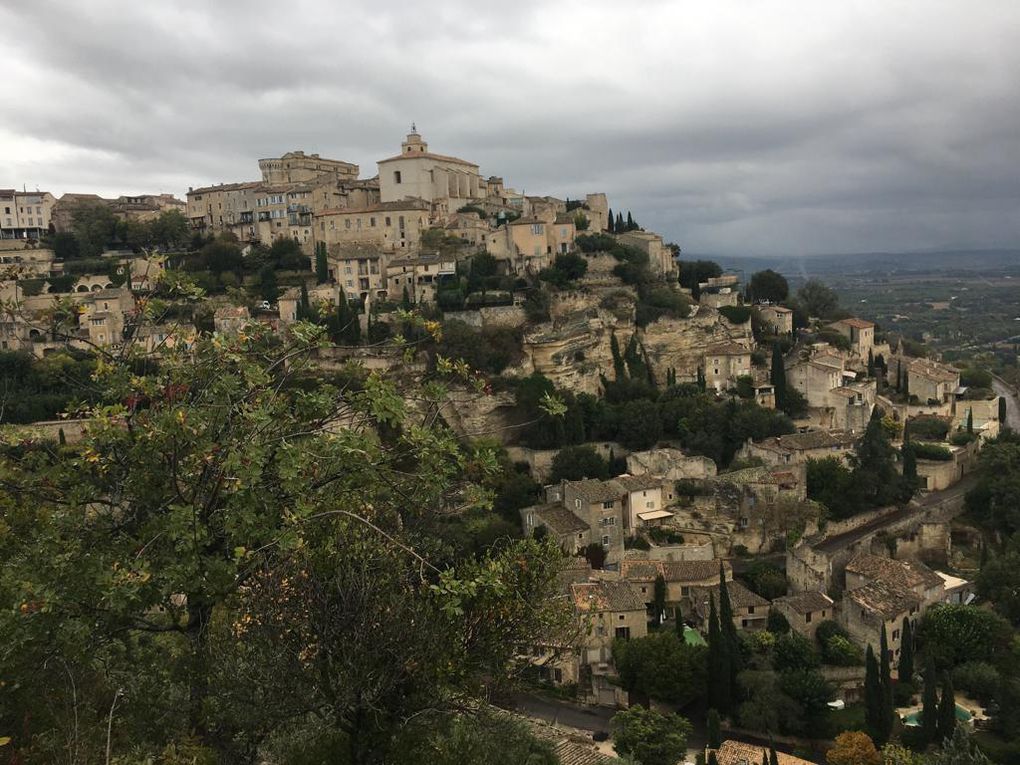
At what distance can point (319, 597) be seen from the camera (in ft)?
27.0

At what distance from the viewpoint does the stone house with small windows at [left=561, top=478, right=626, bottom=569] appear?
30.2 meters

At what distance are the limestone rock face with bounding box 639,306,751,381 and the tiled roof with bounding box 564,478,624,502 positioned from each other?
1330 centimetres

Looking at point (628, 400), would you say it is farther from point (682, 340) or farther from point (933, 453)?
point (933, 453)

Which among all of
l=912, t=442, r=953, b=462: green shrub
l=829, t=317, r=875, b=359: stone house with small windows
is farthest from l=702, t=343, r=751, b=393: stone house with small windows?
l=829, t=317, r=875, b=359: stone house with small windows

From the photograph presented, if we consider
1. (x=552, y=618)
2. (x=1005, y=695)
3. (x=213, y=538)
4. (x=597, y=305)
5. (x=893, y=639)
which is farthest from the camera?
(x=597, y=305)

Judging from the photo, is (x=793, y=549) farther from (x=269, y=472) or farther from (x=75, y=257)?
(x=75, y=257)

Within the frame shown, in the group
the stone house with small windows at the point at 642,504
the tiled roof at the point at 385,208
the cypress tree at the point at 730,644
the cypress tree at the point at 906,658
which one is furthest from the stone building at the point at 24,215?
the cypress tree at the point at 906,658

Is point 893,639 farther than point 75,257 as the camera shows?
No

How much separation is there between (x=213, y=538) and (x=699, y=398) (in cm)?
3282

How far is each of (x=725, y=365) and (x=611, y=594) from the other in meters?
19.2

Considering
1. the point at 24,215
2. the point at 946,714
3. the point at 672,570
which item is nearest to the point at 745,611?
the point at 672,570

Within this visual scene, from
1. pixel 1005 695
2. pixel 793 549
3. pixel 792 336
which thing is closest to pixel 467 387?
pixel 793 549

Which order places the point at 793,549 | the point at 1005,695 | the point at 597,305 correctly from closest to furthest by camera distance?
the point at 1005,695 < the point at 793,549 < the point at 597,305

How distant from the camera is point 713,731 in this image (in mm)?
21375
